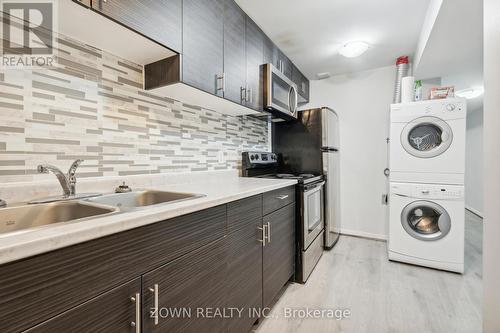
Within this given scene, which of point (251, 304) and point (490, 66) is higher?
point (490, 66)

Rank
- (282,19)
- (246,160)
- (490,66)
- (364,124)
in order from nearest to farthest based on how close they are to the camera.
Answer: (490,66) < (282,19) < (246,160) < (364,124)

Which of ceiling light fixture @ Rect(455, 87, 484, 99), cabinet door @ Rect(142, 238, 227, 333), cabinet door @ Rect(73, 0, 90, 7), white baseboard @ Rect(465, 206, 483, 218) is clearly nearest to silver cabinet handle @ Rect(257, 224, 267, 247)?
cabinet door @ Rect(142, 238, 227, 333)

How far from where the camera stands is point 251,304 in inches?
51.3

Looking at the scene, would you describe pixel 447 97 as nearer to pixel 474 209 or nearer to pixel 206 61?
pixel 206 61

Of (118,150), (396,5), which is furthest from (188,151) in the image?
(396,5)

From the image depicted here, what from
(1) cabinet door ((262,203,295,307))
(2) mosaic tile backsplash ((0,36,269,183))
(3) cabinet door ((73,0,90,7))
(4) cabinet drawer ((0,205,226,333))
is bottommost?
(1) cabinet door ((262,203,295,307))

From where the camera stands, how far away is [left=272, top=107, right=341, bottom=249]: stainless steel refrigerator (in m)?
2.56

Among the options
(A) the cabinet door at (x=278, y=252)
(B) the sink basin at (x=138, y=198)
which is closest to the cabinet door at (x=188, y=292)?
(B) the sink basin at (x=138, y=198)

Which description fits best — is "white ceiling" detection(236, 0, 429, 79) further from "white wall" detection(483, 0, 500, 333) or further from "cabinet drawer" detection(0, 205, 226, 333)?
"cabinet drawer" detection(0, 205, 226, 333)

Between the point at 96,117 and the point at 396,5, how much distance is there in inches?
90.1

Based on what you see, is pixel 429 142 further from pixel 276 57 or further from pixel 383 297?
pixel 276 57

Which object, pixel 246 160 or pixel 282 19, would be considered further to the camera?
pixel 246 160

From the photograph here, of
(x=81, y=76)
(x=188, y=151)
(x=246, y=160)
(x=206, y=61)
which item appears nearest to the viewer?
(x=81, y=76)

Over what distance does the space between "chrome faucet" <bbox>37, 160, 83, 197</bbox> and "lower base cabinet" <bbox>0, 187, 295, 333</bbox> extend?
54cm
